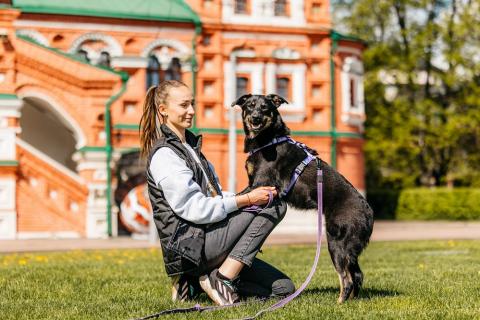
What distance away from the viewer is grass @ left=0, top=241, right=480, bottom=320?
654cm

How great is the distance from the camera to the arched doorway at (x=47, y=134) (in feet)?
80.4

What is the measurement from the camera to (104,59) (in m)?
23.5

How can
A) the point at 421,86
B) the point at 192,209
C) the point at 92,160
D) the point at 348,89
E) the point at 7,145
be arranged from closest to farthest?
the point at 192,209 < the point at 7,145 < the point at 92,160 < the point at 348,89 < the point at 421,86

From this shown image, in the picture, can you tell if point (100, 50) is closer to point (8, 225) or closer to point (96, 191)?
point (96, 191)

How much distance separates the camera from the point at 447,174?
4031 cm

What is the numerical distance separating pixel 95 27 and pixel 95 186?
13.9 feet

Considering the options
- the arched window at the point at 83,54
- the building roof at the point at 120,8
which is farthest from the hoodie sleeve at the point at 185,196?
the arched window at the point at 83,54

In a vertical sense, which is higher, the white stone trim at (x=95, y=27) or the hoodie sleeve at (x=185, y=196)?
the white stone trim at (x=95, y=27)

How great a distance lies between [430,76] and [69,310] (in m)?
33.2

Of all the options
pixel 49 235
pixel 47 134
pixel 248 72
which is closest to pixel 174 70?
pixel 248 72

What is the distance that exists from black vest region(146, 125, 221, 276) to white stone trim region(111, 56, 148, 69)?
1678 centimetres

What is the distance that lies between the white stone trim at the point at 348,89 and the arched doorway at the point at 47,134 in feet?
25.6

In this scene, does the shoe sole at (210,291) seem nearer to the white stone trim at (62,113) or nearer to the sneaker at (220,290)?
the sneaker at (220,290)

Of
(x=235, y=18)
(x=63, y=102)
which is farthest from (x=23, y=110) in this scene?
(x=235, y=18)
